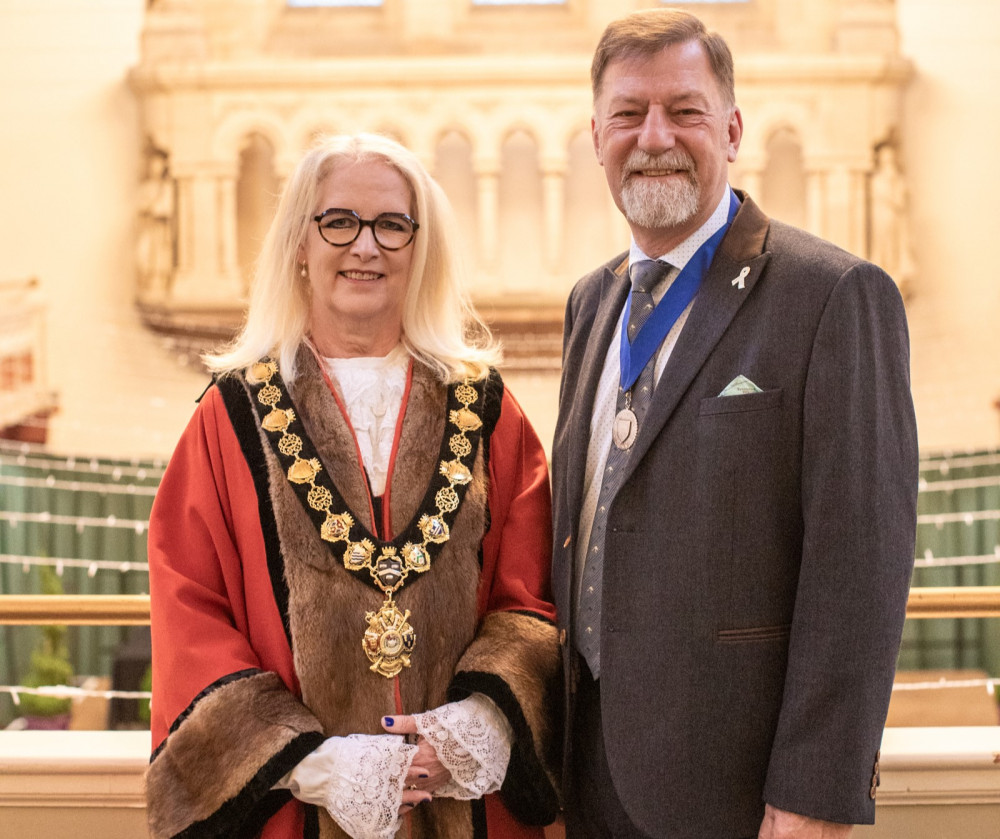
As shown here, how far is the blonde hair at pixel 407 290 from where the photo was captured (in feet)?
5.46

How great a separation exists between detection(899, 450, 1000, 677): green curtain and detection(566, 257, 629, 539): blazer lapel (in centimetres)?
537

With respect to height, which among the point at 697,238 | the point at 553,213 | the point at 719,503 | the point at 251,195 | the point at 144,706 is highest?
the point at 251,195

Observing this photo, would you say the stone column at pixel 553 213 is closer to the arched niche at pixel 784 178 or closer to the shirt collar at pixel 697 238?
the arched niche at pixel 784 178

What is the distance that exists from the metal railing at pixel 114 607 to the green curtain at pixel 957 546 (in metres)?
4.74

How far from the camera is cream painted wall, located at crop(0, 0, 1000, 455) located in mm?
6699

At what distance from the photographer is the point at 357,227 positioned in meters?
1.64

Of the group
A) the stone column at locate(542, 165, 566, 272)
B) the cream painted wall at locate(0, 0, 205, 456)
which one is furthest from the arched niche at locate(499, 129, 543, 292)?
the cream painted wall at locate(0, 0, 205, 456)

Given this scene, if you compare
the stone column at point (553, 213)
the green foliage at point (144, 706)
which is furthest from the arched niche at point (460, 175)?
the green foliage at point (144, 706)

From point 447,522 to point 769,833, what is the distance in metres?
0.59

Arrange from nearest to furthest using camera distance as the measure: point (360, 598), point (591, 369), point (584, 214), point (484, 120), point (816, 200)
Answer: point (360, 598)
point (591, 369)
point (816, 200)
point (484, 120)
point (584, 214)

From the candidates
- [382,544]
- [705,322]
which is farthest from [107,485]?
[705,322]

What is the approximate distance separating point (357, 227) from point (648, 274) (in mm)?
422

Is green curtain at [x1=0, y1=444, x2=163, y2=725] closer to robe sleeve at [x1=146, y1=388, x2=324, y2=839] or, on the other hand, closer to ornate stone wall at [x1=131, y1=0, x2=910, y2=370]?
ornate stone wall at [x1=131, y1=0, x2=910, y2=370]

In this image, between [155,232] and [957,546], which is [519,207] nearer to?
[155,232]
